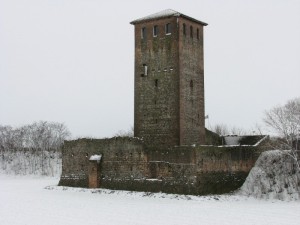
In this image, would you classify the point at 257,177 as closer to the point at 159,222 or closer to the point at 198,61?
the point at 198,61

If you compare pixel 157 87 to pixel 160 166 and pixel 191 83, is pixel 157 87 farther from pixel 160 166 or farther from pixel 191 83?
pixel 160 166

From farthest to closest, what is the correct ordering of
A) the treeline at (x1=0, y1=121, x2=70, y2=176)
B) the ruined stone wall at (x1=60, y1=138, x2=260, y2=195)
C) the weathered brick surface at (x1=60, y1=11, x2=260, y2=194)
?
the treeline at (x1=0, y1=121, x2=70, y2=176) < the weathered brick surface at (x1=60, y1=11, x2=260, y2=194) < the ruined stone wall at (x1=60, y1=138, x2=260, y2=195)

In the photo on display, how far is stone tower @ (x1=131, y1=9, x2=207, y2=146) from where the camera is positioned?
3641cm

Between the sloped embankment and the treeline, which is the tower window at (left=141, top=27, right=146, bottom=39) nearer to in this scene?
the sloped embankment

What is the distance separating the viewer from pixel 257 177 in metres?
35.2

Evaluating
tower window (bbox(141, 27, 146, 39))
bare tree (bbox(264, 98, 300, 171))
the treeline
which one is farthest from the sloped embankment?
the treeline

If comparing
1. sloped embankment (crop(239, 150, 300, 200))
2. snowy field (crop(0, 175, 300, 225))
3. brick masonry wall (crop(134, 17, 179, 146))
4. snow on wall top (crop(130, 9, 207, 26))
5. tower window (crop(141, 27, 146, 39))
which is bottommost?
snowy field (crop(0, 175, 300, 225))

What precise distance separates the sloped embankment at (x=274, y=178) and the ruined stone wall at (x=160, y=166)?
3.06 ft

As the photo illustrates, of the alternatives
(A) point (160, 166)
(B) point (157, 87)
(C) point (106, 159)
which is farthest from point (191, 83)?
(C) point (106, 159)

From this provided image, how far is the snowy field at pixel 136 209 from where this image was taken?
22.1 m

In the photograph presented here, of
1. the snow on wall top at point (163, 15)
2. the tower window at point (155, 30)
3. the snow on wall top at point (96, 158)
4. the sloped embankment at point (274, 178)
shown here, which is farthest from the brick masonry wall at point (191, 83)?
the snow on wall top at point (96, 158)

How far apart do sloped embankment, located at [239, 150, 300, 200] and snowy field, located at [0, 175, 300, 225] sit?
1.62m

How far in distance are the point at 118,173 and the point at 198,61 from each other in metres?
10.9

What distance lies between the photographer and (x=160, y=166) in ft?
110
